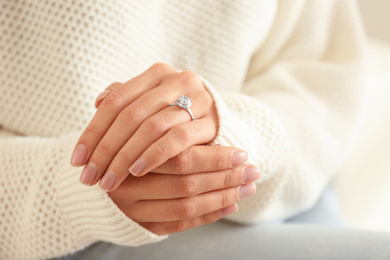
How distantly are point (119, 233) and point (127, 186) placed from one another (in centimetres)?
8

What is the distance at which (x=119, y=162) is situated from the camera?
458mm

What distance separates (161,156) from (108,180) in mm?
69

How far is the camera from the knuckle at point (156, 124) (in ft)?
1.52

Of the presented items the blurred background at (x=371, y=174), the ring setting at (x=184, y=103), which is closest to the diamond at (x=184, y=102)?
the ring setting at (x=184, y=103)

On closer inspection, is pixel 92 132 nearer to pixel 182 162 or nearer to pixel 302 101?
pixel 182 162

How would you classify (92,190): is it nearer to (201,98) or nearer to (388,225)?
(201,98)

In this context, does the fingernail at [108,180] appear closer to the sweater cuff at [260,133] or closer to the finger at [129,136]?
the finger at [129,136]

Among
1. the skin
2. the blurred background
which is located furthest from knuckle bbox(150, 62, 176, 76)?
the blurred background

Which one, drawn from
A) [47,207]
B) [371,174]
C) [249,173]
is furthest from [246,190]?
[371,174]

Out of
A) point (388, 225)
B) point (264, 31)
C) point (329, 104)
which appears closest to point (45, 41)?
point (264, 31)

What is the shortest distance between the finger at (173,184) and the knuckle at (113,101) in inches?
3.6

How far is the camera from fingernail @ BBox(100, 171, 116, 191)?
459mm

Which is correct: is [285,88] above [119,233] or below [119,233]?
above

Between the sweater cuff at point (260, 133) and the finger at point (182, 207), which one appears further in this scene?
the sweater cuff at point (260, 133)
